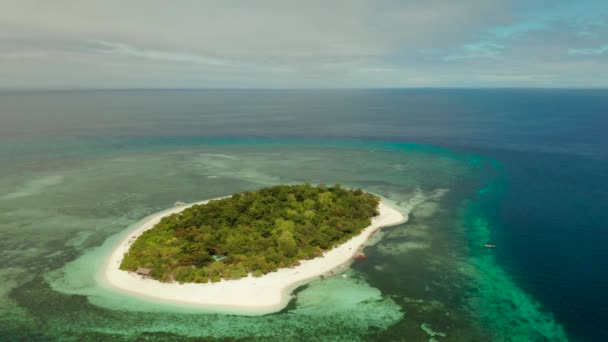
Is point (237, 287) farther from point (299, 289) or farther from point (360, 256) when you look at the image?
point (360, 256)

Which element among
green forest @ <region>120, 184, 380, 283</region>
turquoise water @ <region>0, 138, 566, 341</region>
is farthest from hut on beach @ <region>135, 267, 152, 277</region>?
turquoise water @ <region>0, 138, 566, 341</region>

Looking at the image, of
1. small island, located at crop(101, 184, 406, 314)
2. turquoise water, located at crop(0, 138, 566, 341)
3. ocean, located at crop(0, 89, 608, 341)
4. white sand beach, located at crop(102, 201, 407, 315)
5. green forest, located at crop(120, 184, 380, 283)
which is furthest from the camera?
green forest, located at crop(120, 184, 380, 283)

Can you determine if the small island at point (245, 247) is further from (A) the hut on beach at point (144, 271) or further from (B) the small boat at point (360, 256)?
(B) the small boat at point (360, 256)

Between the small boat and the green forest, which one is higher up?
the green forest

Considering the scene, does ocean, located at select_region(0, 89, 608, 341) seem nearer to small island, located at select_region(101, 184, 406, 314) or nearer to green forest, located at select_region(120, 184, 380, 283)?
small island, located at select_region(101, 184, 406, 314)

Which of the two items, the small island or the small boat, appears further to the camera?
the small boat

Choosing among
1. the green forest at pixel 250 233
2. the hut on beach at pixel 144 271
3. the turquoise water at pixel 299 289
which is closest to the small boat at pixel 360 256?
the turquoise water at pixel 299 289

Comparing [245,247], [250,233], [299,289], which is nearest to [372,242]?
[299,289]
